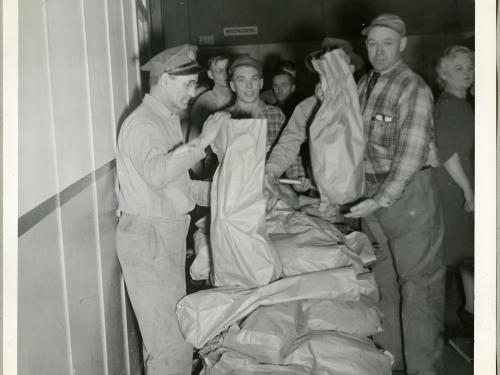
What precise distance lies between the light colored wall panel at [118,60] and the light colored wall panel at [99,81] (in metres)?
0.08

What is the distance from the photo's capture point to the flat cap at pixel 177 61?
6.66ft

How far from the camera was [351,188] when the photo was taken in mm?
2414

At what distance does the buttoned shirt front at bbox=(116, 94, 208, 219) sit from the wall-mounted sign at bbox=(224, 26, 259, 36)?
2853mm

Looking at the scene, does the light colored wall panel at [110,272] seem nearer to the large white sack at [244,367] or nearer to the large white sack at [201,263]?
the large white sack at [201,263]

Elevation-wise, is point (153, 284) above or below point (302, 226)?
below

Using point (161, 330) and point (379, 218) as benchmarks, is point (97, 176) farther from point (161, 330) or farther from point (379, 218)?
point (379, 218)

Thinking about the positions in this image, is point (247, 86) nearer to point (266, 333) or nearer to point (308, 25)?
point (266, 333)

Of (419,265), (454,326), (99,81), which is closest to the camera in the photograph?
(99,81)

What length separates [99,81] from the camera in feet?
6.48

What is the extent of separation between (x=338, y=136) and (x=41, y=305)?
1.44 meters

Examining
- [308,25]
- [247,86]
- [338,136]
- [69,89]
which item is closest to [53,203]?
[69,89]

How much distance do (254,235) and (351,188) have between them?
0.62 m

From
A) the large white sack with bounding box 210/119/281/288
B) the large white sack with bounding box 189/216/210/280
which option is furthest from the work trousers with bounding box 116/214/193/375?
the large white sack with bounding box 210/119/281/288

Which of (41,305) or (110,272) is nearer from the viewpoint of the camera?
(41,305)
